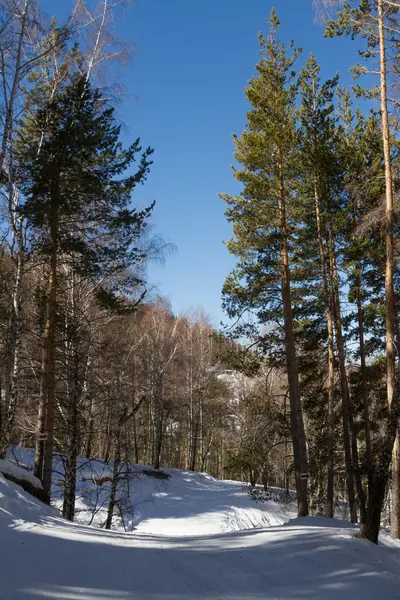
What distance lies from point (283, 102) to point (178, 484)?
59.3 ft

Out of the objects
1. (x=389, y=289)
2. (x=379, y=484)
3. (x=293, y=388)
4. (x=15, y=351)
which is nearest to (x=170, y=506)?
(x=293, y=388)

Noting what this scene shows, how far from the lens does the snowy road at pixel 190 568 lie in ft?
12.2

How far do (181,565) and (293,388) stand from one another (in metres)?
6.54

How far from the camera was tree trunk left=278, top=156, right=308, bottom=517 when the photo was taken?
32.8 feet

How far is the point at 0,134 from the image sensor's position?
873 cm

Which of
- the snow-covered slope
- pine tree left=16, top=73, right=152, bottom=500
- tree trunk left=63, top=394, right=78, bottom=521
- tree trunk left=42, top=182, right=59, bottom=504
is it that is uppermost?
pine tree left=16, top=73, right=152, bottom=500

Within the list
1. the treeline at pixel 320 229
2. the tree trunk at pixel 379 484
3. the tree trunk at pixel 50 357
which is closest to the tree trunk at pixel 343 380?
the treeline at pixel 320 229

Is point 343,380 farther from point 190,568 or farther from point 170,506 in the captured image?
point 170,506

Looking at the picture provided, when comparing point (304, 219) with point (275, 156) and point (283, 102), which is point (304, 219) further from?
point (283, 102)

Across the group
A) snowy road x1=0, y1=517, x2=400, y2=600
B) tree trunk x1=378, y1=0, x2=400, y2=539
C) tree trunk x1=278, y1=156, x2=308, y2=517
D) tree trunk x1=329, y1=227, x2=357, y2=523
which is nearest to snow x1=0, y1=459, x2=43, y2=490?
snowy road x1=0, y1=517, x2=400, y2=600

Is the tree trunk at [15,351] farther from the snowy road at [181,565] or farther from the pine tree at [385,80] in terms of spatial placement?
the pine tree at [385,80]

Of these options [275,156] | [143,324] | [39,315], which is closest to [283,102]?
[275,156]

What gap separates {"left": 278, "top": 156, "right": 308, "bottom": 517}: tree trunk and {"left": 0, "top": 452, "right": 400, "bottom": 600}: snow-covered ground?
12.4 ft

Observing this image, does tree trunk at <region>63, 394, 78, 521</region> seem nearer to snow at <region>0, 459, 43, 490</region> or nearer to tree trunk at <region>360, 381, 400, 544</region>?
snow at <region>0, 459, 43, 490</region>
